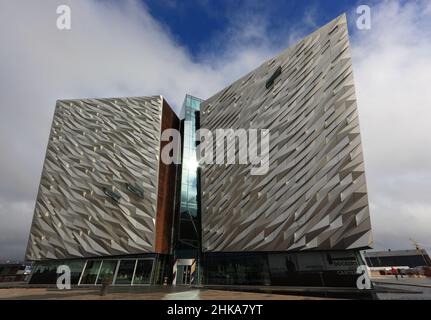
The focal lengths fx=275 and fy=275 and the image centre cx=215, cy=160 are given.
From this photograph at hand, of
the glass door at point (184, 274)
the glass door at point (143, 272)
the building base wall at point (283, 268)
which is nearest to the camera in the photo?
the building base wall at point (283, 268)

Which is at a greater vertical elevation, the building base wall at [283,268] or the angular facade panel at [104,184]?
the angular facade panel at [104,184]

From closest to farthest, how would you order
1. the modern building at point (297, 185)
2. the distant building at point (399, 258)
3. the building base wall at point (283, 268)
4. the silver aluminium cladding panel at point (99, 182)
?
the building base wall at point (283, 268)
the modern building at point (297, 185)
the silver aluminium cladding panel at point (99, 182)
the distant building at point (399, 258)

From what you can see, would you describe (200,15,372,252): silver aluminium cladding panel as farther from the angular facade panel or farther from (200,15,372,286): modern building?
the angular facade panel

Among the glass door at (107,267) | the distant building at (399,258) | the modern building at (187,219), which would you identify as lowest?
the distant building at (399,258)

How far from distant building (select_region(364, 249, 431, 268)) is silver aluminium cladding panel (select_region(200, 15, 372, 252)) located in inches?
2817

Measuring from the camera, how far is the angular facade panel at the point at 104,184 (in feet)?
103

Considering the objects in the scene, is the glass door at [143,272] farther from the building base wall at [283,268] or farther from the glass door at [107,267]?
the building base wall at [283,268]

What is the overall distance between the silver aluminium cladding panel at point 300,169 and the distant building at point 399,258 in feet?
235

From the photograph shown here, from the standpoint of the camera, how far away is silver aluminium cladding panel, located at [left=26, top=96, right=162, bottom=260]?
31312mm

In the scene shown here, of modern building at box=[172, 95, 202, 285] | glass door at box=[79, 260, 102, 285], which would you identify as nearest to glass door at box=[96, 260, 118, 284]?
glass door at box=[79, 260, 102, 285]

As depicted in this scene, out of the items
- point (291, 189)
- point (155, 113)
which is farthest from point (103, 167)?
point (291, 189)

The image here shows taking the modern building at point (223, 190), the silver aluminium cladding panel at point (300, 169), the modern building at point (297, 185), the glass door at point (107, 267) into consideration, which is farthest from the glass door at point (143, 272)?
the silver aluminium cladding panel at point (300, 169)

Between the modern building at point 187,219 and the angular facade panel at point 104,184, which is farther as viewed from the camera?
the modern building at point 187,219

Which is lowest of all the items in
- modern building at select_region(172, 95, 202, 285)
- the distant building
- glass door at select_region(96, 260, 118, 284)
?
the distant building
